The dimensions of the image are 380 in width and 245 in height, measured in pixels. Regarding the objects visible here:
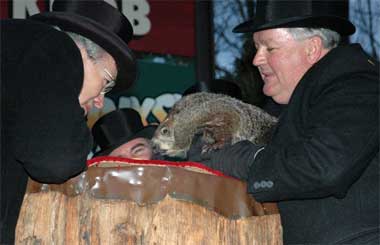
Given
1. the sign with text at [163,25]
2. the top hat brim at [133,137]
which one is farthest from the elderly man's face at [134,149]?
the sign with text at [163,25]

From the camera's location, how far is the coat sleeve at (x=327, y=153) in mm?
2137

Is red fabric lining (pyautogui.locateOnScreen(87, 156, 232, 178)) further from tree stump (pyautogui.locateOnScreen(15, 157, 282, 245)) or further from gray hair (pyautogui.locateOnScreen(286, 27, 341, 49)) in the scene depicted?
gray hair (pyautogui.locateOnScreen(286, 27, 341, 49))

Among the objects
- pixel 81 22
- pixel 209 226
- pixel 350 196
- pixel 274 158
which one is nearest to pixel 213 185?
pixel 209 226

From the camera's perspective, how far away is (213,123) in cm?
257

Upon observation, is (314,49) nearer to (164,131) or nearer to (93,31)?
(164,131)

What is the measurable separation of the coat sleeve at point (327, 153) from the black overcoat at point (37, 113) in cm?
62

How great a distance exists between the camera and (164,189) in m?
2.06

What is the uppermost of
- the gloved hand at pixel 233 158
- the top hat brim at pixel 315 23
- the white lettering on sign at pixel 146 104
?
the top hat brim at pixel 315 23

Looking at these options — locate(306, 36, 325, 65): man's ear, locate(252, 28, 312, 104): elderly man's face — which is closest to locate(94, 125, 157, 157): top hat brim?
locate(252, 28, 312, 104): elderly man's face

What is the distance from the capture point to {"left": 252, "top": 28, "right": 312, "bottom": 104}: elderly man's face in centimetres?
262

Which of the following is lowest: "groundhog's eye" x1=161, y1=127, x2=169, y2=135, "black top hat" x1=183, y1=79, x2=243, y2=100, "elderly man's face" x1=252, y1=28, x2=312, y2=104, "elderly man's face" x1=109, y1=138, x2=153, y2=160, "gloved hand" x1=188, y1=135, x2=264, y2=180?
"elderly man's face" x1=109, y1=138, x2=153, y2=160

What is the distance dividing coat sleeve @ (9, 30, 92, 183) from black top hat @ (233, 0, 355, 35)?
0.93m

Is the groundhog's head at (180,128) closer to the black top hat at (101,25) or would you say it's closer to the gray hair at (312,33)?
the black top hat at (101,25)

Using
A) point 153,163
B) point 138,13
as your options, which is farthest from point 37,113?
point 138,13
